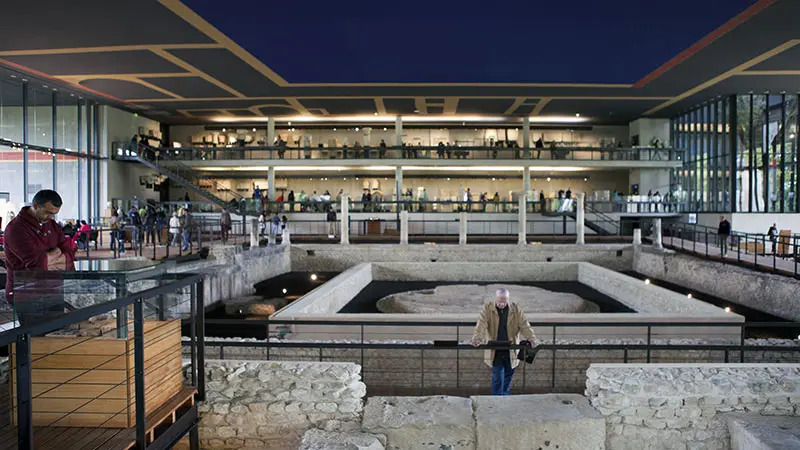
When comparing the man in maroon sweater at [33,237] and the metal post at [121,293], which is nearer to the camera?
the metal post at [121,293]

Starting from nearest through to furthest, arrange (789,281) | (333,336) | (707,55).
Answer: (333,336)
(789,281)
(707,55)

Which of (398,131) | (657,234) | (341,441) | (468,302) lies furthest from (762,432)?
(398,131)

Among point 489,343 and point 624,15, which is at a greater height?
point 624,15

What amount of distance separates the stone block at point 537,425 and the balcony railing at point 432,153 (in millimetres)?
28500

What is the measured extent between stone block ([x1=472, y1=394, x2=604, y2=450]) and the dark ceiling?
12309mm

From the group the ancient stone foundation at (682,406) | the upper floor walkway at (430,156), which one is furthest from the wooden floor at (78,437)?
the upper floor walkway at (430,156)

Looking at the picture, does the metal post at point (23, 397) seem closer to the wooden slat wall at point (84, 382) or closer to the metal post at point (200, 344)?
the wooden slat wall at point (84, 382)

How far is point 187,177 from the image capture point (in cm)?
3372

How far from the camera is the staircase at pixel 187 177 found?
102 ft

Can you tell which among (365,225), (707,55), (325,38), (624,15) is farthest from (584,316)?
(365,225)

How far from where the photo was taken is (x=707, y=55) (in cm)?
2030

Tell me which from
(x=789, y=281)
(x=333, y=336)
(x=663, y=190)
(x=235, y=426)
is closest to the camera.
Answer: (x=235, y=426)

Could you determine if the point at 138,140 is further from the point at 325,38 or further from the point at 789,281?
the point at 789,281

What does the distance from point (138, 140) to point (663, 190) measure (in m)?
33.5
